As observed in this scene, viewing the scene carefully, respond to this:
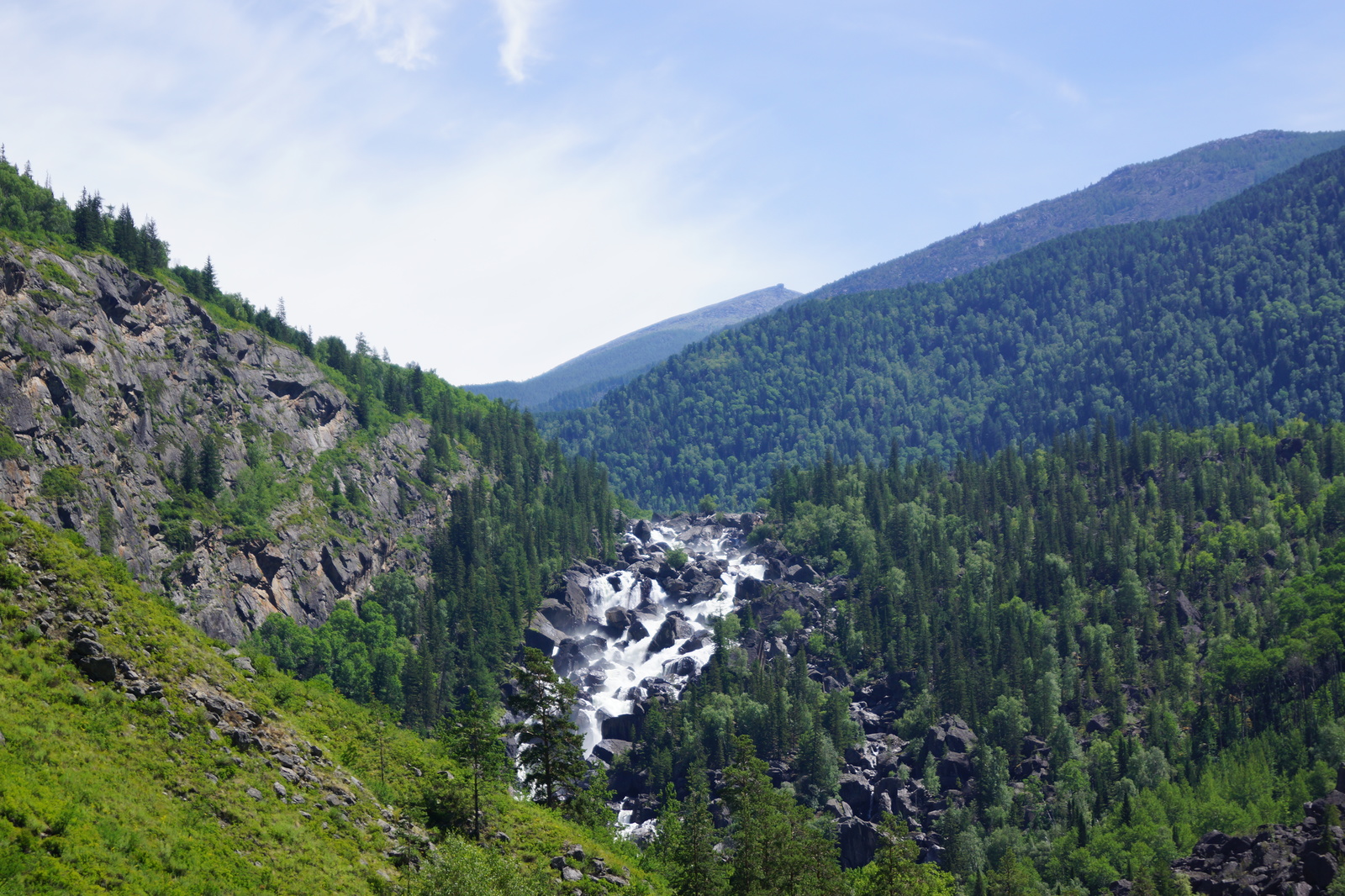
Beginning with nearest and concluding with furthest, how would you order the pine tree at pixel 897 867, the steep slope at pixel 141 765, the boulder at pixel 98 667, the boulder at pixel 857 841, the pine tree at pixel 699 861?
the steep slope at pixel 141 765, the boulder at pixel 98 667, the pine tree at pixel 897 867, the pine tree at pixel 699 861, the boulder at pixel 857 841

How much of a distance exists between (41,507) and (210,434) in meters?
53.9

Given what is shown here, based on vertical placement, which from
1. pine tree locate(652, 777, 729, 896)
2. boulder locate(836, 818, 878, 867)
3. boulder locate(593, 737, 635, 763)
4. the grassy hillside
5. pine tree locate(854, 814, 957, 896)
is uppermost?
the grassy hillside

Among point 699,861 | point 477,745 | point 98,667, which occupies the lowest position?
point 699,861

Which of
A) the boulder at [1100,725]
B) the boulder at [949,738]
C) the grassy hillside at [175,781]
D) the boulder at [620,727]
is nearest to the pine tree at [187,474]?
the boulder at [620,727]

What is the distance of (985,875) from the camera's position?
13600 cm

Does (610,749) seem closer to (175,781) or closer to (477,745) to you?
(477,745)

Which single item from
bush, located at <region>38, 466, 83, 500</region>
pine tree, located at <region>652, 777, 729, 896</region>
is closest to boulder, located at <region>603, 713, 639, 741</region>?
bush, located at <region>38, 466, 83, 500</region>

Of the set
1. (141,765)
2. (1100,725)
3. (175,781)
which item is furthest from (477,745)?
(1100,725)

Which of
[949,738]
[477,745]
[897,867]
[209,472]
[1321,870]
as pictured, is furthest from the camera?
[209,472]

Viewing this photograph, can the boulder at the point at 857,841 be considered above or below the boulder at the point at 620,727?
below

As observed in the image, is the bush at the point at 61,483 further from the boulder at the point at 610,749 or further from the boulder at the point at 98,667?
the boulder at the point at 98,667

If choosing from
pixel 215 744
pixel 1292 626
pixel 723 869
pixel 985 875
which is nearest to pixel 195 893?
pixel 215 744

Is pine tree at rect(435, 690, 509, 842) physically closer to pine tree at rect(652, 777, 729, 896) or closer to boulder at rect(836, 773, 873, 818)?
pine tree at rect(652, 777, 729, 896)

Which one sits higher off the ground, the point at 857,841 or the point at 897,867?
the point at 897,867
